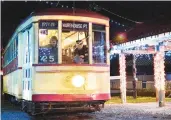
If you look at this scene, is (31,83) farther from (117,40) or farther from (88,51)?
(117,40)

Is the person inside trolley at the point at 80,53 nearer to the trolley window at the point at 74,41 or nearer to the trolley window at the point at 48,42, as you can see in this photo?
the trolley window at the point at 74,41

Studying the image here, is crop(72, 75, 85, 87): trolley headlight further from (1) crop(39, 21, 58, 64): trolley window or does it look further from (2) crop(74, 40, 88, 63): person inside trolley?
(1) crop(39, 21, 58, 64): trolley window

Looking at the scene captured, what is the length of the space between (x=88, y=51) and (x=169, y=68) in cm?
1949

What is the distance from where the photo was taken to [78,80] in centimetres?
1168

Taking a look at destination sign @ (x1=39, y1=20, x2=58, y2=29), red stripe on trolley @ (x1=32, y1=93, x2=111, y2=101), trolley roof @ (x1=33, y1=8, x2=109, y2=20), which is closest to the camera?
red stripe on trolley @ (x1=32, y1=93, x2=111, y2=101)

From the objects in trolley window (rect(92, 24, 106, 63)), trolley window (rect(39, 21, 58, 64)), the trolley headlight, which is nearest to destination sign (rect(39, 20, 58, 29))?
trolley window (rect(39, 21, 58, 64))

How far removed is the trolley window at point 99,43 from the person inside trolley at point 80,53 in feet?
0.97

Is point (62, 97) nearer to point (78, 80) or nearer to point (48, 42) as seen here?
point (78, 80)

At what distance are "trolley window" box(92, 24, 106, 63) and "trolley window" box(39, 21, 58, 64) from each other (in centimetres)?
128

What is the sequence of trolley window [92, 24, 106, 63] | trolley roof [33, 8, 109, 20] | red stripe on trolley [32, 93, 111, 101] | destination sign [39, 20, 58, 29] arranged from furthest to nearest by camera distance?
trolley window [92, 24, 106, 63] < trolley roof [33, 8, 109, 20] < destination sign [39, 20, 58, 29] < red stripe on trolley [32, 93, 111, 101]

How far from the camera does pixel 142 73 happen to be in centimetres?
3148

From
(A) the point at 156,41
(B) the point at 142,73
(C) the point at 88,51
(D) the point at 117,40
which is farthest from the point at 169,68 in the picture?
(C) the point at 88,51

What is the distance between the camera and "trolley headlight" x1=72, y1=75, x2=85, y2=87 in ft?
38.1

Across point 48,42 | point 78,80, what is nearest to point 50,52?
point 48,42
